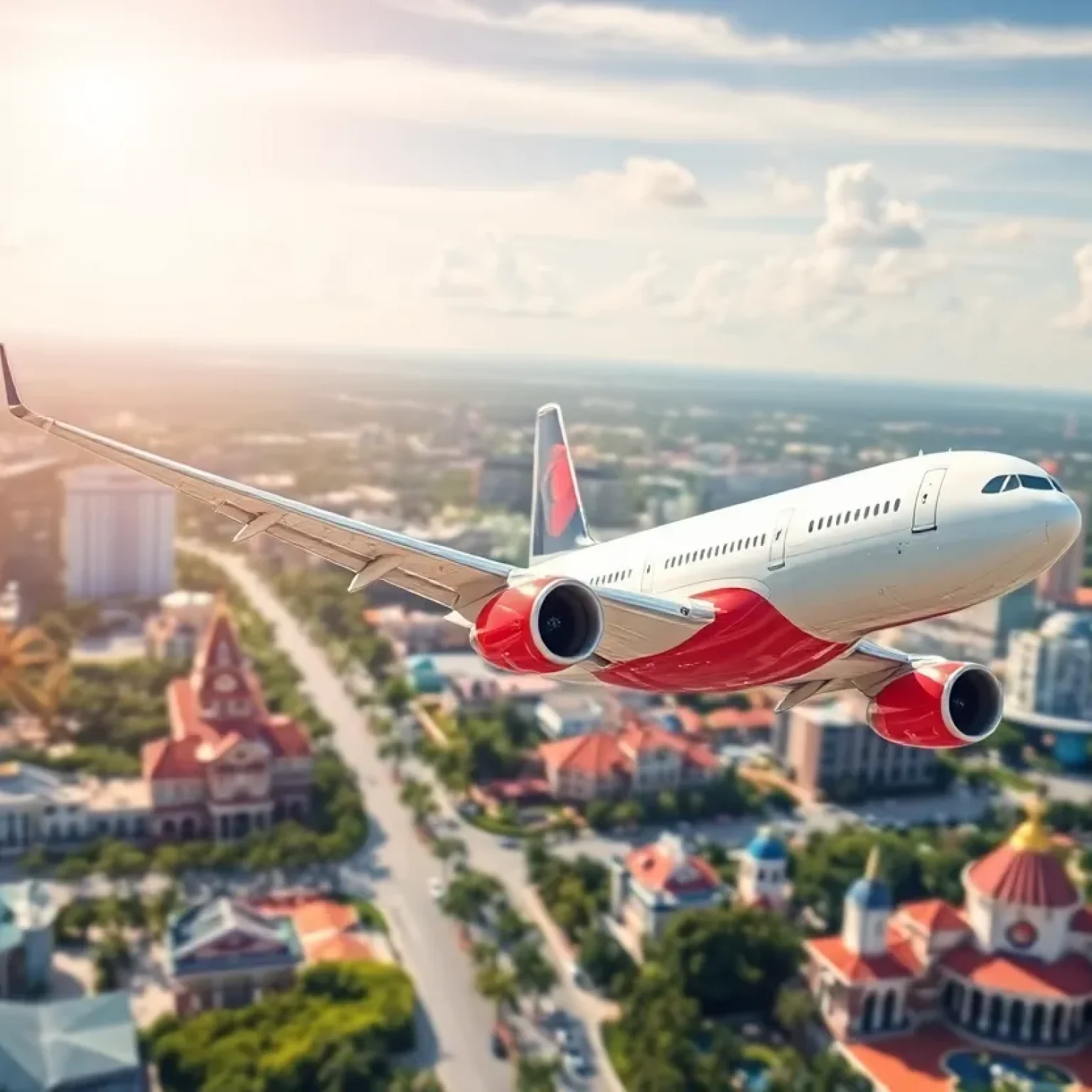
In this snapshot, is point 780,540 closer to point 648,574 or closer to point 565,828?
point 648,574

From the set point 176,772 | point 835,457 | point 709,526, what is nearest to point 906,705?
point 709,526

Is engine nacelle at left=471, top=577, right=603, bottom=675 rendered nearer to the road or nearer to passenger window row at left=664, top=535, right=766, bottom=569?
passenger window row at left=664, top=535, right=766, bottom=569

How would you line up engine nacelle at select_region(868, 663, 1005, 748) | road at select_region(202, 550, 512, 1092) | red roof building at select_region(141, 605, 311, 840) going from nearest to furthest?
engine nacelle at select_region(868, 663, 1005, 748) → road at select_region(202, 550, 512, 1092) → red roof building at select_region(141, 605, 311, 840)

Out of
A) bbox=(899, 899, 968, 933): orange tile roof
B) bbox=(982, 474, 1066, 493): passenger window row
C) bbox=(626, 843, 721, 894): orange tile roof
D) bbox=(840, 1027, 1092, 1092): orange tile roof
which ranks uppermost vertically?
bbox=(982, 474, 1066, 493): passenger window row

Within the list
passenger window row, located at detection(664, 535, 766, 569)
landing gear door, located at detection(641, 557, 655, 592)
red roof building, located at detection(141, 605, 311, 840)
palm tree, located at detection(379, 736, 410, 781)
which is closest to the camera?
passenger window row, located at detection(664, 535, 766, 569)

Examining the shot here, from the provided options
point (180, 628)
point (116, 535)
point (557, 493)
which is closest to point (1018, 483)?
point (557, 493)

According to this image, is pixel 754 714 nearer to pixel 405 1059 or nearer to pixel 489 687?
pixel 489 687

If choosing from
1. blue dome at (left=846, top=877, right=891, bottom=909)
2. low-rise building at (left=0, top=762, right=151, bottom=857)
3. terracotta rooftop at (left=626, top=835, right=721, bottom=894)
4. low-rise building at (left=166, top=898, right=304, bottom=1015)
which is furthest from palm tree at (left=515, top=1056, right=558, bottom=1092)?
low-rise building at (left=0, top=762, right=151, bottom=857)

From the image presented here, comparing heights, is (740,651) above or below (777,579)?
below

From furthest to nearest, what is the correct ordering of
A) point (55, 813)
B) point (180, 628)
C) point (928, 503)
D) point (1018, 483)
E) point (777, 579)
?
point (180, 628) < point (55, 813) < point (777, 579) < point (928, 503) < point (1018, 483)
